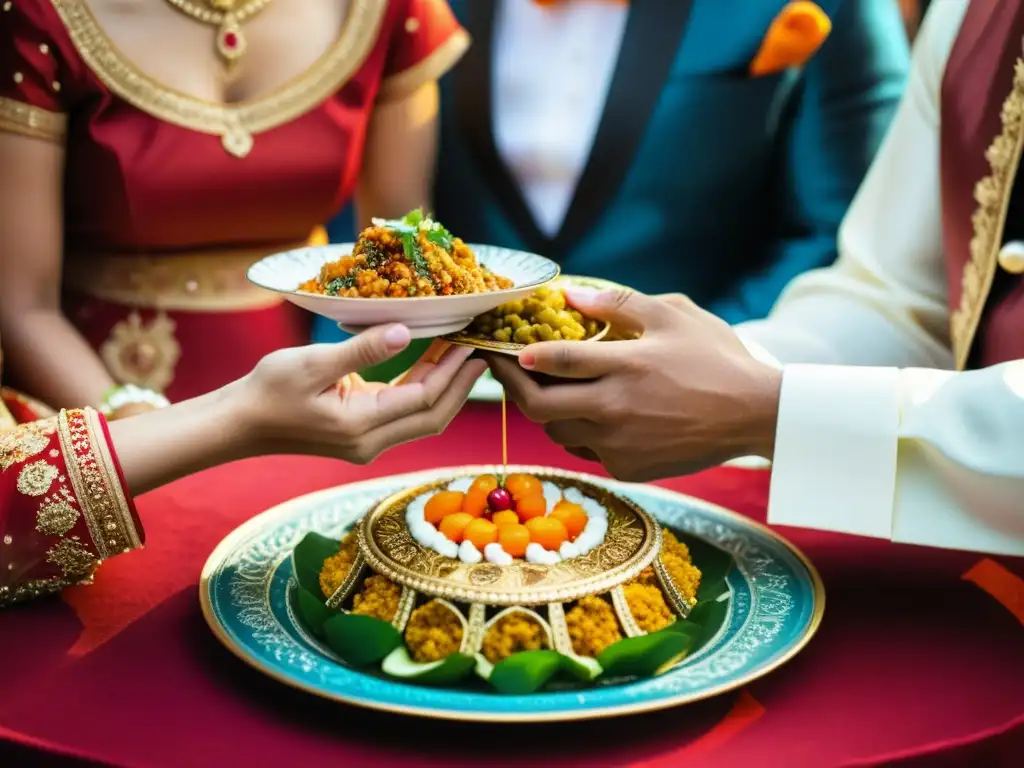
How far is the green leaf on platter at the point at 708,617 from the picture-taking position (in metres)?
1.01

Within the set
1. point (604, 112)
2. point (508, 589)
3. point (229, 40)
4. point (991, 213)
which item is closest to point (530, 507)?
point (508, 589)

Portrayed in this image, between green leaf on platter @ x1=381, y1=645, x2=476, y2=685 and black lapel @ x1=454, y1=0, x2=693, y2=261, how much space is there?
132 centimetres

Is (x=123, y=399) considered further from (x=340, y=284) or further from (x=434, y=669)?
(x=434, y=669)

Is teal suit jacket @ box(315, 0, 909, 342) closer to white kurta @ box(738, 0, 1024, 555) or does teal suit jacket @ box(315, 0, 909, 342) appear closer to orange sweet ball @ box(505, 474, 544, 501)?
white kurta @ box(738, 0, 1024, 555)

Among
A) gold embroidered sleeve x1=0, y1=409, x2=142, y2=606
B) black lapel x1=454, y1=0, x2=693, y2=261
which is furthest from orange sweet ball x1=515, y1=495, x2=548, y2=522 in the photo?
black lapel x1=454, y1=0, x2=693, y2=261

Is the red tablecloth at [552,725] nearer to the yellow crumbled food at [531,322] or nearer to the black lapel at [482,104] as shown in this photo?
the yellow crumbled food at [531,322]

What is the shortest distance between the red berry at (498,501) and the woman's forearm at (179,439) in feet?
0.87

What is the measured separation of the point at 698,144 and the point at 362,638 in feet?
4.73

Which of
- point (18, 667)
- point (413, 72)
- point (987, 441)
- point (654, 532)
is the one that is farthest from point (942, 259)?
point (18, 667)

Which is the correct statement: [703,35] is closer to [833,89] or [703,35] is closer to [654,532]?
[833,89]

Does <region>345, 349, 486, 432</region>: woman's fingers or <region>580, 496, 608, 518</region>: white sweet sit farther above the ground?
<region>345, 349, 486, 432</region>: woman's fingers

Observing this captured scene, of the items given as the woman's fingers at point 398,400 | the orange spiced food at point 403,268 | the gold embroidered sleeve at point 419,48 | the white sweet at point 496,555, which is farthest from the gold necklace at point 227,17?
the white sweet at point 496,555

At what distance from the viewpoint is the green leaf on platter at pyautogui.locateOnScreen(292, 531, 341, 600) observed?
1096 millimetres

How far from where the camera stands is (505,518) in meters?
1.06
